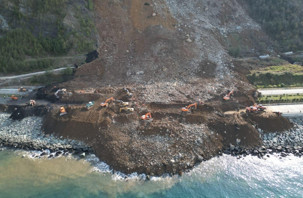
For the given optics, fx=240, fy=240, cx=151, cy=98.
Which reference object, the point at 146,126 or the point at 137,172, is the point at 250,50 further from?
the point at 137,172

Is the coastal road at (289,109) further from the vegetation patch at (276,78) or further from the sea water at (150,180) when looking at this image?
the sea water at (150,180)

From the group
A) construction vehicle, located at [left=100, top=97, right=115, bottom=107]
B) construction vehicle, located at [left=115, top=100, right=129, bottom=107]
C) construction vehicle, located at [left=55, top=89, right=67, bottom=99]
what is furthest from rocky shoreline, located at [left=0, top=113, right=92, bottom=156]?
construction vehicle, located at [left=115, top=100, right=129, bottom=107]

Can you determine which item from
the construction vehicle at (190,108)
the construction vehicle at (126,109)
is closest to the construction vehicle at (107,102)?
the construction vehicle at (126,109)

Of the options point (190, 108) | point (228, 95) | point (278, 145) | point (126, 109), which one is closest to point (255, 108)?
point (228, 95)

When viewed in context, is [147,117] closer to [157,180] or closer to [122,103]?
[122,103]

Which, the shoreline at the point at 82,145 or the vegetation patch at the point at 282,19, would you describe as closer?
the shoreline at the point at 82,145

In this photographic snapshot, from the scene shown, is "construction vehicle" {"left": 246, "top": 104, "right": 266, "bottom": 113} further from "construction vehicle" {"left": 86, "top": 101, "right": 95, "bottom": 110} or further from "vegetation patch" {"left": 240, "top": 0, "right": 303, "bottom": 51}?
"vegetation patch" {"left": 240, "top": 0, "right": 303, "bottom": 51}
